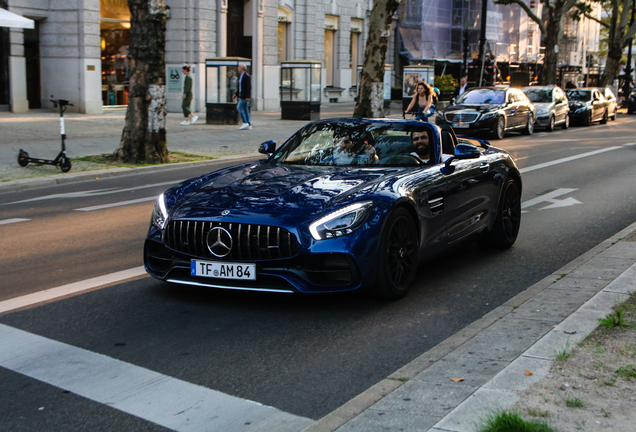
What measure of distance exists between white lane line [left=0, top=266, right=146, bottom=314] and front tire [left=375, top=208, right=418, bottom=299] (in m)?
2.19

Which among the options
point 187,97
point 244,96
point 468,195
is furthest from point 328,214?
point 187,97

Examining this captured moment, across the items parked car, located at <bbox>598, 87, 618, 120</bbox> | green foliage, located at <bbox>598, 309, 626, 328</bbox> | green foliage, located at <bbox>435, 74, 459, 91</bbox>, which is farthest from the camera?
green foliage, located at <bbox>435, 74, 459, 91</bbox>

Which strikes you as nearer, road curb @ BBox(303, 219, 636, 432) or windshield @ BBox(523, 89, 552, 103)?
road curb @ BBox(303, 219, 636, 432)

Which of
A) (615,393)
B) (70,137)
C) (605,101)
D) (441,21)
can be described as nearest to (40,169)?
(70,137)

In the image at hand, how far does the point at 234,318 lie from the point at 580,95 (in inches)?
1202

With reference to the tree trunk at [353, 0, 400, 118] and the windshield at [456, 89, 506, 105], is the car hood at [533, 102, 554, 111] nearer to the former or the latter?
the windshield at [456, 89, 506, 105]

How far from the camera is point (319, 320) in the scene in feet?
17.4

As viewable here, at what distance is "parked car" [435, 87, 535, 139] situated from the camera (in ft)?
76.8

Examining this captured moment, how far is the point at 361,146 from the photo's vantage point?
6.64 meters

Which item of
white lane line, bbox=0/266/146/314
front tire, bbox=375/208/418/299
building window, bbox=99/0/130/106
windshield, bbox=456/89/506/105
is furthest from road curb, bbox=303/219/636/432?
building window, bbox=99/0/130/106

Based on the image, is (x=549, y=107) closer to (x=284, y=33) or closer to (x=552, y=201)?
(x=284, y=33)

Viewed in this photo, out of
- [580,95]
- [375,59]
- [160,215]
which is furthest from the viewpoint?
[580,95]

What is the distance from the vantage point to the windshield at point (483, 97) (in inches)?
962

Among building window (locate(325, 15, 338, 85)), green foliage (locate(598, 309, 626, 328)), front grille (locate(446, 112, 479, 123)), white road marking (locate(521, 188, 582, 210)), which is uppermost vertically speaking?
building window (locate(325, 15, 338, 85))
